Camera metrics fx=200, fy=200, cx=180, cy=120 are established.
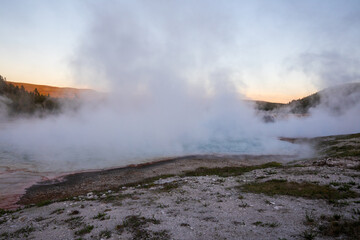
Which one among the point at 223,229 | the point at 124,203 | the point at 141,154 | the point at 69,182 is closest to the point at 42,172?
the point at 69,182

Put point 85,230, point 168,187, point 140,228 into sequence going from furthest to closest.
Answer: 1. point 168,187
2. point 85,230
3. point 140,228

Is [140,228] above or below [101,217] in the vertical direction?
above

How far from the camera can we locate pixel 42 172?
22.3 meters

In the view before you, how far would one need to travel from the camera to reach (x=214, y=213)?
30.3 ft

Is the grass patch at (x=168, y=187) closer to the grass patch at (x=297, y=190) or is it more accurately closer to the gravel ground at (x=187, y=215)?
the gravel ground at (x=187, y=215)

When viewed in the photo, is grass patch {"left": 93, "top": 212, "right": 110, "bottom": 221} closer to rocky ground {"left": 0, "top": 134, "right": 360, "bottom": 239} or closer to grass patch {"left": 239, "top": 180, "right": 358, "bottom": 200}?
rocky ground {"left": 0, "top": 134, "right": 360, "bottom": 239}

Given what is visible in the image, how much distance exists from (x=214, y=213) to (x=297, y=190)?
231 inches

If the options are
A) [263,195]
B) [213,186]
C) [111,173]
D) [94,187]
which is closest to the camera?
[263,195]

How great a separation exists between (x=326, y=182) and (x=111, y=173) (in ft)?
62.9

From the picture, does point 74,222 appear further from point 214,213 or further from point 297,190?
point 297,190

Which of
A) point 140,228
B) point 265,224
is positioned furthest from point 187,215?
point 265,224

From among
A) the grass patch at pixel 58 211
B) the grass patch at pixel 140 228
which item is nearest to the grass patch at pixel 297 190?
the grass patch at pixel 140 228

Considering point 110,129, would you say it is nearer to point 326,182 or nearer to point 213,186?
point 213,186

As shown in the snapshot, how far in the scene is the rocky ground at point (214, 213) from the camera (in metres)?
7.30
